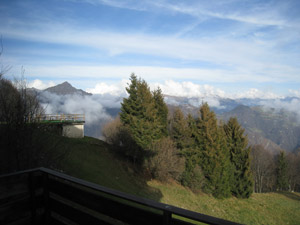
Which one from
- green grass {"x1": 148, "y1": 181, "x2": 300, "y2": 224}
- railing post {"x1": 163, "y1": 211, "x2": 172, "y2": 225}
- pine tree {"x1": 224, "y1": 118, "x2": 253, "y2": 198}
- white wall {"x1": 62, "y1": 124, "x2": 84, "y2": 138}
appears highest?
railing post {"x1": 163, "y1": 211, "x2": 172, "y2": 225}

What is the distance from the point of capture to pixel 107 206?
2076 mm

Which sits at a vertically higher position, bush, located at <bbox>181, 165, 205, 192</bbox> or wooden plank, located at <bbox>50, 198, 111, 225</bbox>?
wooden plank, located at <bbox>50, 198, 111, 225</bbox>

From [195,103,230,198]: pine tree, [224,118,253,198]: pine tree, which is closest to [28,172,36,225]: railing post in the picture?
[195,103,230,198]: pine tree

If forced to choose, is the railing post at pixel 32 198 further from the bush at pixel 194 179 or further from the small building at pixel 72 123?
the small building at pixel 72 123

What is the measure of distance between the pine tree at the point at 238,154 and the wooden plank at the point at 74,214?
24.8 metres

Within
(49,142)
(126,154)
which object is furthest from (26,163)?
(126,154)

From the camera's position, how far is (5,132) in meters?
5.36

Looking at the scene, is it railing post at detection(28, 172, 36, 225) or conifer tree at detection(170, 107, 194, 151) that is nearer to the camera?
railing post at detection(28, 172, 36, 225)

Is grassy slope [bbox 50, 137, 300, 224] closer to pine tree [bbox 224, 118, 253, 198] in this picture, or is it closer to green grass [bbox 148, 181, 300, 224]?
green grass [bbox 148, 181, 300, 224]

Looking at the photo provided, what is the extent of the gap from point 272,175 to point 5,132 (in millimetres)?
50358

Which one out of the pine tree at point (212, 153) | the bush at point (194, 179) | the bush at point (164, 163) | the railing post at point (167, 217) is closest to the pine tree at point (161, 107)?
the pine tree at point (212, 153)

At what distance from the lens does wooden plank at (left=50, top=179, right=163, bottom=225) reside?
5.81 ft

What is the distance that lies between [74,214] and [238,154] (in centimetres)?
2583

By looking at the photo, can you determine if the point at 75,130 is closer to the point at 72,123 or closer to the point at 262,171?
the point at 72,123
